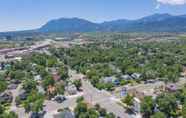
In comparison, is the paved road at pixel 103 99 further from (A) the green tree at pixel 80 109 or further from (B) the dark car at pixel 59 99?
(A) the green tree at pixel 80 109

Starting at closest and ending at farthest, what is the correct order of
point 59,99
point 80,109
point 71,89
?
point 80,109 → point 59,99 → point 71,89

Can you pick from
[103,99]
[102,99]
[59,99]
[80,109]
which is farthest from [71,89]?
[80,109]

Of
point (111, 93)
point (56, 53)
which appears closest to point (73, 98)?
point (111, 93)

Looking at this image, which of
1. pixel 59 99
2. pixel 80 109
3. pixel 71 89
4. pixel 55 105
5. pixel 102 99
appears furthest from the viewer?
pixel 71 89

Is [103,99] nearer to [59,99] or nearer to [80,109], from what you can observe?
[59,99]

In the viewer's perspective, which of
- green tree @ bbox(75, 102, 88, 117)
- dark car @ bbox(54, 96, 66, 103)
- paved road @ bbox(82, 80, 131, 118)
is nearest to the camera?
green tree @ bbox(75, 102, 88, 117)

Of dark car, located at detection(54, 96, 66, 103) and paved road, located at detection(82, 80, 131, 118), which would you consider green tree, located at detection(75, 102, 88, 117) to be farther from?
dark car, located at detection(54, 96, 66, 103)

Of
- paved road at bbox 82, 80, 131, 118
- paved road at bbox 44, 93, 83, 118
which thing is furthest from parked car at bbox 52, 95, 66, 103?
paved road at bbox 82, 80, 131, 118

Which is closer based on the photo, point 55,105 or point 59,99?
point 55,105
